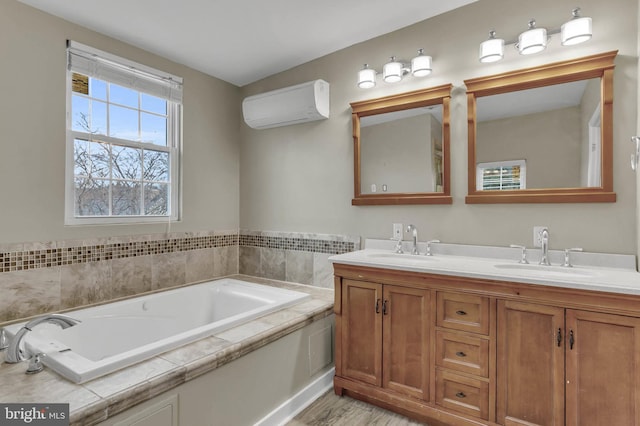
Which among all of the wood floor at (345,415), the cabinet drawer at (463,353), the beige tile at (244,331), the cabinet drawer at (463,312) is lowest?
the wood floor at (345,415)

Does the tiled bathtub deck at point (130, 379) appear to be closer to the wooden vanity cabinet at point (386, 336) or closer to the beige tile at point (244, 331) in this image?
the beige tile at point (244, 331)

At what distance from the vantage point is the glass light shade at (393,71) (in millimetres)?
2492

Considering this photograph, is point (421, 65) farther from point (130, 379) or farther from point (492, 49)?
point (130, 379)

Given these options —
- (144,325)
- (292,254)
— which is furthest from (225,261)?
(144,325)

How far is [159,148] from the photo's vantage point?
2.97 metres

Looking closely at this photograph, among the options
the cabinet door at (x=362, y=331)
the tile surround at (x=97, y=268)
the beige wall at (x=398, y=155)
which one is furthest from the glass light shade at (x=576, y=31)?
the tile surround at (x=97, y=268)

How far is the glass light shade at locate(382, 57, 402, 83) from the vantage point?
2492 mm

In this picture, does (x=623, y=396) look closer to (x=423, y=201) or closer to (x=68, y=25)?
(x=423, y=201)

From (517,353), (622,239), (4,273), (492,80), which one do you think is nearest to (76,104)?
(4,273)

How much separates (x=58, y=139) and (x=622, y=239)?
11.5ft

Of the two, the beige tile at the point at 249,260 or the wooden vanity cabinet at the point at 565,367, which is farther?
the beige tile at the point at 249,260

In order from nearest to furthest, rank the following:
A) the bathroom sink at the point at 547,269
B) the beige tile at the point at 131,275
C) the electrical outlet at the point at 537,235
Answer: the bathroom sink at the point at 547,269 < the electrical outlet at the point at 537,235 < the beige tile at the point at 131,275

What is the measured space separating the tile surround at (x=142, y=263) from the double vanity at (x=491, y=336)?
2.59 feet

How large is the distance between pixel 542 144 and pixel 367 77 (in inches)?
50.4
